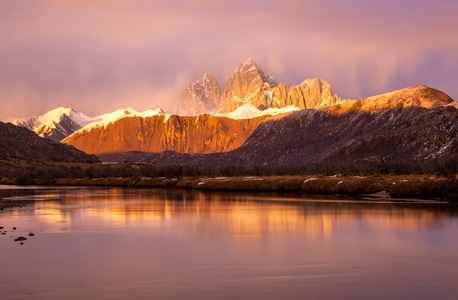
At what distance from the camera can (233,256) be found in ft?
101

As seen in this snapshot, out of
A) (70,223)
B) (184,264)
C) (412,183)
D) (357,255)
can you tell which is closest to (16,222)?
(70,223)

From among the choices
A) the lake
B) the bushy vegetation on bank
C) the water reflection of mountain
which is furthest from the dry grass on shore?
the lake

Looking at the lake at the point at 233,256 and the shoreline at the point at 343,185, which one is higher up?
the shoreline at the point at 343,185

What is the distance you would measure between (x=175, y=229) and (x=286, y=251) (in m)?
13.1

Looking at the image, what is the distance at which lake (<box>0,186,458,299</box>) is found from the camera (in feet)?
75.5

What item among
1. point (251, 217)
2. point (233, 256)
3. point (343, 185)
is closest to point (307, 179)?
point (343, 185)

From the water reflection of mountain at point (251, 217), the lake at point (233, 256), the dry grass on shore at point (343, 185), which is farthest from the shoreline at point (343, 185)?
the lake at point (233, 256)

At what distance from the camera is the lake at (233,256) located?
23000 millimetres

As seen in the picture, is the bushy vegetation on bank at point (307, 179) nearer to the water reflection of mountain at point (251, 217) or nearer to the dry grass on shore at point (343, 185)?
the dry grass on shore at point (343, 185)

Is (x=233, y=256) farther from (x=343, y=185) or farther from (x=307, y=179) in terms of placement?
(x=307, y=179)

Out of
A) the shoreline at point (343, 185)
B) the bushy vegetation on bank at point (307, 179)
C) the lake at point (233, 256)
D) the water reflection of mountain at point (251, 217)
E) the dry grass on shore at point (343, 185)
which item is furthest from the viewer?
the bushy vegetation on bank at point (307, 179)

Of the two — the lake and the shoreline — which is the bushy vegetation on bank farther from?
the lake

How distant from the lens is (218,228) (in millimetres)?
43750

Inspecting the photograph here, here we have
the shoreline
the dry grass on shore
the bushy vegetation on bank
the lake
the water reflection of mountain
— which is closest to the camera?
the lake
